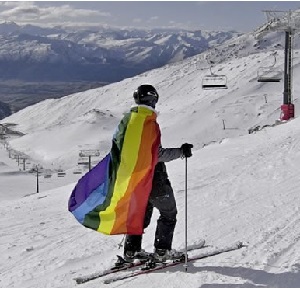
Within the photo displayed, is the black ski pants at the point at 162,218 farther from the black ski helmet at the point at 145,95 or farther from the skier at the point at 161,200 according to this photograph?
the black ski helmet at the point at 145,95

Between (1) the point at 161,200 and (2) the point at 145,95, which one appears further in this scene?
(1) the point at 161,200

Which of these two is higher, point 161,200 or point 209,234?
point 161,200

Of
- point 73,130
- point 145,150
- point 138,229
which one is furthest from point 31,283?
point 73,130

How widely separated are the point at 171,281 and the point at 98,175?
1577 mm

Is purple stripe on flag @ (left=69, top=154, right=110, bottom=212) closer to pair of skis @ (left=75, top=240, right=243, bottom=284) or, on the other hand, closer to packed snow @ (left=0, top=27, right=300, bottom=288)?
pair of skis @ (left=75, top=240, right=243, bottom=284)

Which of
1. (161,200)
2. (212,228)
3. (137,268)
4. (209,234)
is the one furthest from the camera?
(212,228)

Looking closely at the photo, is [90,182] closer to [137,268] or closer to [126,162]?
[126,162]

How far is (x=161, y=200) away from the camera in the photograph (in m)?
6.59

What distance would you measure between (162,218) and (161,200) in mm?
343

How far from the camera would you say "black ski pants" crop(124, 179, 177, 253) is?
6590 millimetres

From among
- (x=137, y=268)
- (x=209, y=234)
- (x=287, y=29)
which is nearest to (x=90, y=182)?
(x=137, y=268)

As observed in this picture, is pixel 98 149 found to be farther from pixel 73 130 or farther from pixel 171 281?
pixel 171 281

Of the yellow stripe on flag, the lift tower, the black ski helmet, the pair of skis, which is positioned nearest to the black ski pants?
the pair of skis

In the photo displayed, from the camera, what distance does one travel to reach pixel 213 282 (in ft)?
20.7
